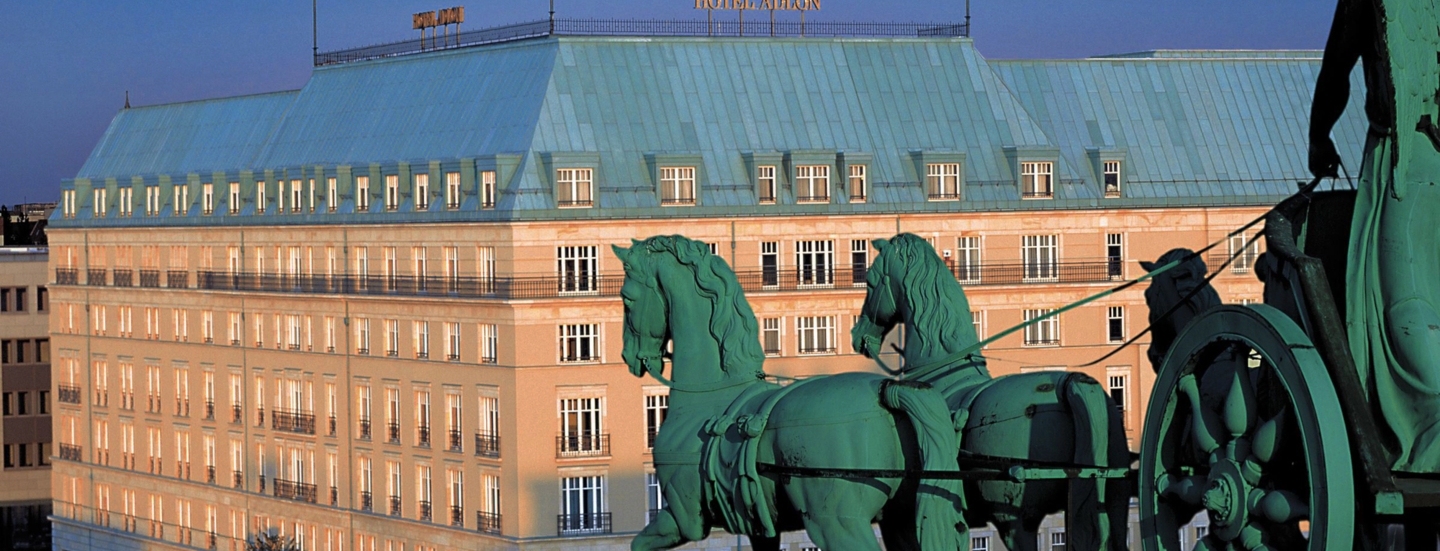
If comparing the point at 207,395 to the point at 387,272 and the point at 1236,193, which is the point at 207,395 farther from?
the point at 1236,193

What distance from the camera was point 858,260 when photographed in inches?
4291

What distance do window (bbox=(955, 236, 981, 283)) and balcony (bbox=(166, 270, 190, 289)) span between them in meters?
34.1

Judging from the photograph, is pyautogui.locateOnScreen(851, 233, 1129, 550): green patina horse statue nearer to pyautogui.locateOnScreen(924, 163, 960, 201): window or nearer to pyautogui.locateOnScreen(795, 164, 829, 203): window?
pyautogui.locateOnScreen(795, 164, 829, 203): window

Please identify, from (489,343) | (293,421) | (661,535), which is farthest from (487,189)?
(661,535)

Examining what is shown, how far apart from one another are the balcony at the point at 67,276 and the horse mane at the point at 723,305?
359 feet

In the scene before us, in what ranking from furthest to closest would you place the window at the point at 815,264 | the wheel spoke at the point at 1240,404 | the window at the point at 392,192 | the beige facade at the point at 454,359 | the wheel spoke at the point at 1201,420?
the window at the point at 392,192 → the window at the point at 815,264 → the beige facade at the point at 454,359 → the wheel spoke at the point at 1201,420 → the wheel spoke at the point at 1240,404

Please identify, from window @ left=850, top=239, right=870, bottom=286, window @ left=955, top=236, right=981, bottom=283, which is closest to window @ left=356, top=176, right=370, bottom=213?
window @ left=850, top=239, right=870, bottom=286

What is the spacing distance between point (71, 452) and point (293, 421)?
2811 centimetres

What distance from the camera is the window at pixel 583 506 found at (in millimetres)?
103438

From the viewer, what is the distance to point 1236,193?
114 metres

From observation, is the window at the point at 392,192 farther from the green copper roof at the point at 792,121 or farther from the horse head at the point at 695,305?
the horse head at the point at 695,305

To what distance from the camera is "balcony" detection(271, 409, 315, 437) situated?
116m

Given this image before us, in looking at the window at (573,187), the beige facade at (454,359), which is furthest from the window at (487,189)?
the window at (573,187)

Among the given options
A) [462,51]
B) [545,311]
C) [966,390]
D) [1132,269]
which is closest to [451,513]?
[545,311]
